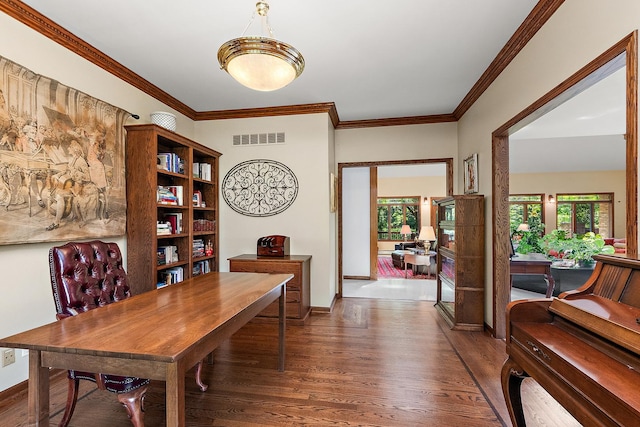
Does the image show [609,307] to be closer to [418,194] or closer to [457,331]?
[457,331]

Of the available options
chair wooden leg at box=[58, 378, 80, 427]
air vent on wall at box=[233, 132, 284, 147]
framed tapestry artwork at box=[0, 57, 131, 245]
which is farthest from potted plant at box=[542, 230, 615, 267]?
framed tapestry artwork at box=[0, 57, 131, 245]

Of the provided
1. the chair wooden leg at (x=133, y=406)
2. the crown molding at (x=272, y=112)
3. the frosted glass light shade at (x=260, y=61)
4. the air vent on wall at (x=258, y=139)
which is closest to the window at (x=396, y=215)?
the crown molding at (x=272, y=112)

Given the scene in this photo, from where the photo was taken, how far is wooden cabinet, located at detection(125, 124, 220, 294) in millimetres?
2936

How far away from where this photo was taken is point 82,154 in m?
2.52

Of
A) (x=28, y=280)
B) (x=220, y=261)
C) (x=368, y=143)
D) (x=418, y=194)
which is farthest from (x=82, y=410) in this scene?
(x=418, y=194)

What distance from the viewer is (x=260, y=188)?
4.13 meters

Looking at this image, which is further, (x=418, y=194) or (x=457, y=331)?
(x=418, y=194)

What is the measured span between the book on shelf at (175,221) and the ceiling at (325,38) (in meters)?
1.44

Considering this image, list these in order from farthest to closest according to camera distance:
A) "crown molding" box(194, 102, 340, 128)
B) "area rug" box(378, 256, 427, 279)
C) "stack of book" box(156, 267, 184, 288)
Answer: "area rug" box(378, 256, 427, 279), "crown molding" box(194, 102, 340, 128), "stack of book" box(156, 267, 184, 288)

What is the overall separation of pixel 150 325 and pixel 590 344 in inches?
68.4

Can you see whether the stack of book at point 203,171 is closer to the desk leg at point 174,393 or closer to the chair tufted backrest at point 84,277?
the chair tufted backrest at point 84,277

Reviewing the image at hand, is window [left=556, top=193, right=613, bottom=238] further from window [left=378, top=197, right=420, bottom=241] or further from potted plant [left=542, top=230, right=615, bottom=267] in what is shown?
potted plant [left=542, top=230, right=615, bottom=267]

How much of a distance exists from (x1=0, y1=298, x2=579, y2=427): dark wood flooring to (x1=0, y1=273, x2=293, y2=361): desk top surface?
76 centimetres

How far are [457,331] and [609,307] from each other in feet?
7.96
